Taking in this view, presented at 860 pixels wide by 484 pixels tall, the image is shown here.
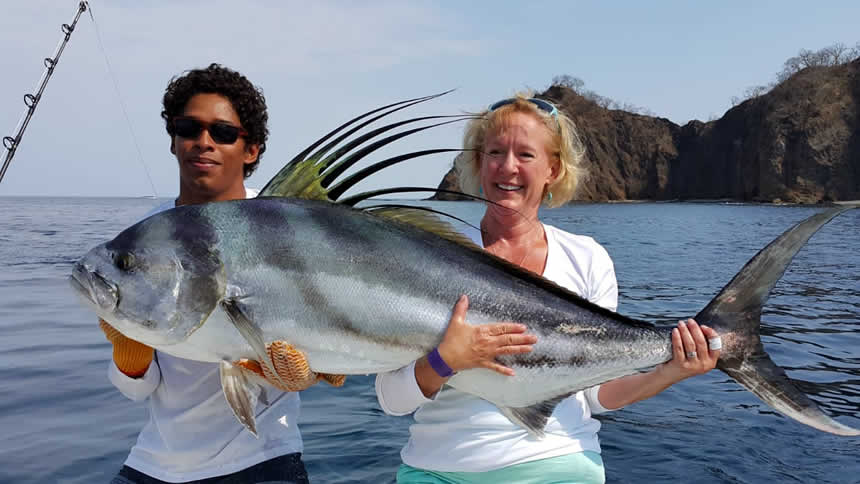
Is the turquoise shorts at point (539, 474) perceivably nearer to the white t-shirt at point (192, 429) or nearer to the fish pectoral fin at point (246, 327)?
the white t-shirt at point (192, 429)

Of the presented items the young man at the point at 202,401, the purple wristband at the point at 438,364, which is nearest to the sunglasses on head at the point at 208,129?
the young man at the point at 202,401

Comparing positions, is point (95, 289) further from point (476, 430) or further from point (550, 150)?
point (550, 150)

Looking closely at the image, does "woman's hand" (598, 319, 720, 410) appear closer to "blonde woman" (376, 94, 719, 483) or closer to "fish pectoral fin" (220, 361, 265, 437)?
"blonde woman" (376, 94, 719, 483)

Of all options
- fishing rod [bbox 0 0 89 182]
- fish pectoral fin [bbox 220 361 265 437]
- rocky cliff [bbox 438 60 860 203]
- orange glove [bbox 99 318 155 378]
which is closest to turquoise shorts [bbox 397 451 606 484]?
fish pectoral fin [bbox 220 361 265 437]

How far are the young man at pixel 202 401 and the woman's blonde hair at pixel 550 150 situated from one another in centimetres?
115

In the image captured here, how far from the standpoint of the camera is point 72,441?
5.46 meters

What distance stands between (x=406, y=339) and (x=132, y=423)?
447 cm

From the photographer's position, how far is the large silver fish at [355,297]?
233 cm

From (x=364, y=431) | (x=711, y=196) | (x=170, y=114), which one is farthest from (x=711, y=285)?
(x=711, y=196)

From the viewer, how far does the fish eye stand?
2.34 m

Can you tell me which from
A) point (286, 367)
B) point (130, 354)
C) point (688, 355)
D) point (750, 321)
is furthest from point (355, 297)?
point (750, 321)

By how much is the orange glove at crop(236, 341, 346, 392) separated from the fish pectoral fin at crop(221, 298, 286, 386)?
34 millimetres

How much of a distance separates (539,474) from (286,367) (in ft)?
3.87

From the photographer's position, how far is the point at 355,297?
2381mm
